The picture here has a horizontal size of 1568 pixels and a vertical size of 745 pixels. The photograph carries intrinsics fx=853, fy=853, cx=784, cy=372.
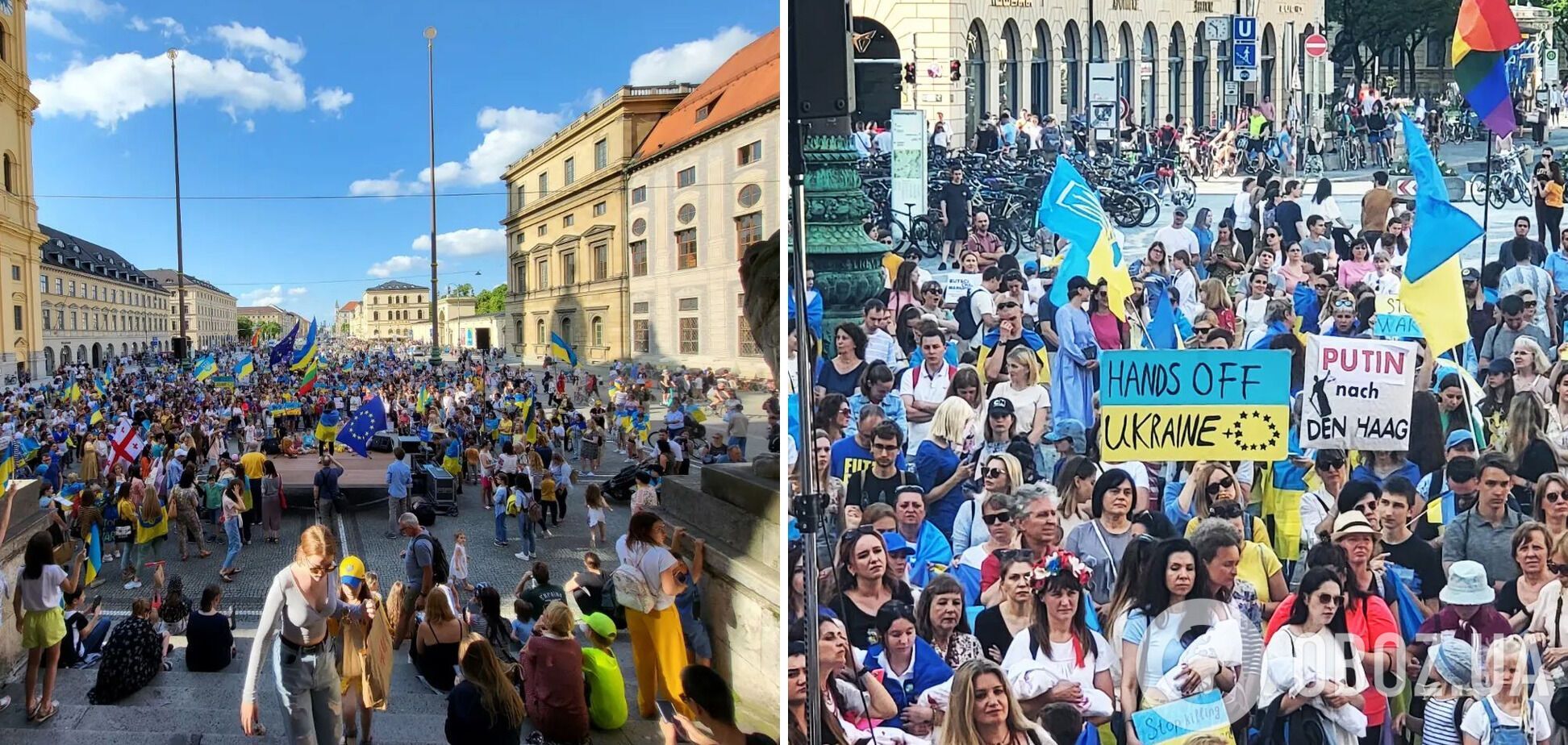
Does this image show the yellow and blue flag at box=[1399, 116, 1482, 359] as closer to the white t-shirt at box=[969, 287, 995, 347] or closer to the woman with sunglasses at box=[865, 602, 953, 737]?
the white t-shirt at box=[969, 287, 995, 347]

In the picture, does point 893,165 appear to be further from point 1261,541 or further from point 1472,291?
point 1472,291

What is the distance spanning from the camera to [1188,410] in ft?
11.9

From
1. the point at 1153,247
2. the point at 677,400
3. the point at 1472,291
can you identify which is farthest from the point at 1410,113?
the point at 677,400

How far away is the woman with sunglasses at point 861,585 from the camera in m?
3.59

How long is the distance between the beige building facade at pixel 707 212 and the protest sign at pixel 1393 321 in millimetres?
2624

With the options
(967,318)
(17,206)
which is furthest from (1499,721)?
(17,206)

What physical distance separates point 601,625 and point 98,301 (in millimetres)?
2434

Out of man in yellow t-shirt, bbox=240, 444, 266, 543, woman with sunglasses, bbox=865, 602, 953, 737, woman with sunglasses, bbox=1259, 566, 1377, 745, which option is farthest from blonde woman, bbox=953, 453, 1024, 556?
man in yellow t-shirt, bbox=240, 444, 266, 543

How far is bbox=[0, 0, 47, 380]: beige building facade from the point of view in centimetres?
328

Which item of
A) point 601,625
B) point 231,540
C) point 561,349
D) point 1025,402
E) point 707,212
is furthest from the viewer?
point 561,349

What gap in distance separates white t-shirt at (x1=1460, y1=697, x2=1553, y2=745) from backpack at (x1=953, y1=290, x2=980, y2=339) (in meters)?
2.65

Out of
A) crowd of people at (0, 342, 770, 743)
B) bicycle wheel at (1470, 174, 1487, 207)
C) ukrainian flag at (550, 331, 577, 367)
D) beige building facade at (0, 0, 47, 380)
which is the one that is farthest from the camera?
ukrainian flag at (550, 331, 577, 367)

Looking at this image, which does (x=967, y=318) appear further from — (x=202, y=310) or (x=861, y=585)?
(x=202, y=310)

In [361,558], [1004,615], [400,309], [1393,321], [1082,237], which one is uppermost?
[1082,237]
